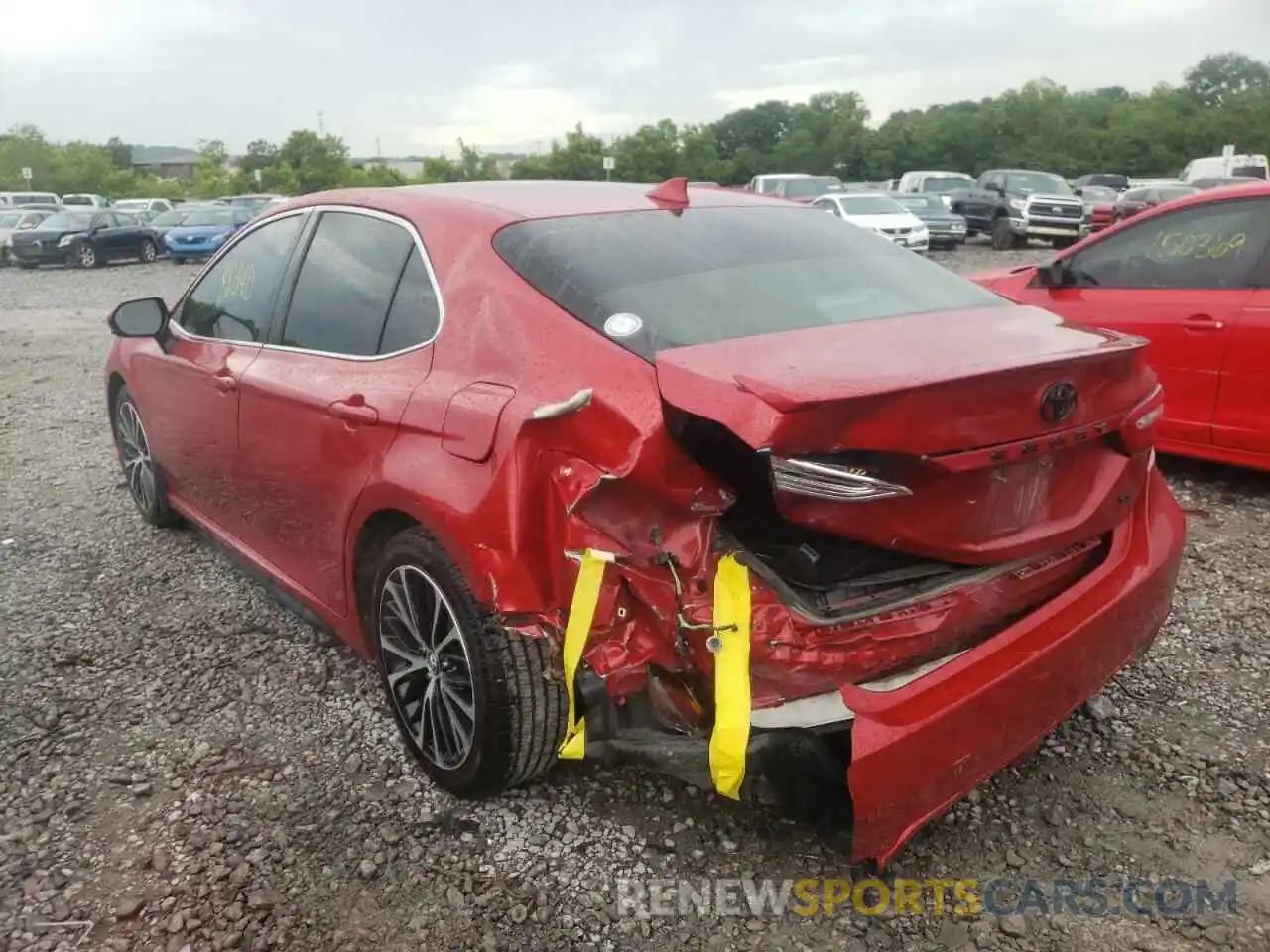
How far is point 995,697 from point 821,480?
665 millimetres

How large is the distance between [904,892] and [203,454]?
307 centimetres

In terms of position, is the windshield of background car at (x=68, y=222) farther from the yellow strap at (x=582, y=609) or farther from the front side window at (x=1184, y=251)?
the yellow strap at (x=582, y=609)

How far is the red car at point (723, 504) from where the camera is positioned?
216 centimetres

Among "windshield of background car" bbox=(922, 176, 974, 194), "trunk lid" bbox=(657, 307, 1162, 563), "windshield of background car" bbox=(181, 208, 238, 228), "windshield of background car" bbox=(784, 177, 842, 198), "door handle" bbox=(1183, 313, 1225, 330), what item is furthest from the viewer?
"windshield of background car" bbox=(922, 176, 974, 194)

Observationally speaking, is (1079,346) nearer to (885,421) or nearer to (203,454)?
(885,421)

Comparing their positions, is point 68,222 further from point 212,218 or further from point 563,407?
point 563,407

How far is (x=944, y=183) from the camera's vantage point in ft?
97.0

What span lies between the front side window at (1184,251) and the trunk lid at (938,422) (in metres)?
3.00

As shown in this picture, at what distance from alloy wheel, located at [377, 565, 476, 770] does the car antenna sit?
4.64ft

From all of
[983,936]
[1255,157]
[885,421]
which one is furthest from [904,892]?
[1255,157]

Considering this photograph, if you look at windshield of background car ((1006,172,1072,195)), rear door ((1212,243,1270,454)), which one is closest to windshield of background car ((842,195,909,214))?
windshield of background car ((1006,172,1072,195))

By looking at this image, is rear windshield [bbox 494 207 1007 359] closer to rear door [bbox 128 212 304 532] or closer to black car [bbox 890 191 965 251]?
rear door [bbox 128 212 304 532]

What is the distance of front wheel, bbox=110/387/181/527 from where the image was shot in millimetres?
4832

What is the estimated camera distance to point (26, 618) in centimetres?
407
